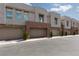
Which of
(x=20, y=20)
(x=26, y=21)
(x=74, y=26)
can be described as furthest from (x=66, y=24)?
(x=20, y=20)

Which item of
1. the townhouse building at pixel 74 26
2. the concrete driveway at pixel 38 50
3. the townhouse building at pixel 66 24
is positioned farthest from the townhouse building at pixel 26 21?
the townhouse building at pixel 74 26

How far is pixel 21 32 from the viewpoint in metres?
25.4

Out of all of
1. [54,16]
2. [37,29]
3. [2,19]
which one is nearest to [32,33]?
[37,29]

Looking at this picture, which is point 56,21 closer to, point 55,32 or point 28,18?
point 55,32

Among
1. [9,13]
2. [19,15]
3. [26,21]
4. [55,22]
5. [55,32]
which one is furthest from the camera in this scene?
[55,32]

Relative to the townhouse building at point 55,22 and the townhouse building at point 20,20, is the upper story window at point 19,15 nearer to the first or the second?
the townhouse building at point 20,20

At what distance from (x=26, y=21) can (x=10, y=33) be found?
4449mm

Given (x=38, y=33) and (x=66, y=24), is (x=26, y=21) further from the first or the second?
(x=66, y=24)

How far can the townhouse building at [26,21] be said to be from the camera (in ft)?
72.5

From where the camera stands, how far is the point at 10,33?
2305 centimetres

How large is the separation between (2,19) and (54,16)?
735 inches

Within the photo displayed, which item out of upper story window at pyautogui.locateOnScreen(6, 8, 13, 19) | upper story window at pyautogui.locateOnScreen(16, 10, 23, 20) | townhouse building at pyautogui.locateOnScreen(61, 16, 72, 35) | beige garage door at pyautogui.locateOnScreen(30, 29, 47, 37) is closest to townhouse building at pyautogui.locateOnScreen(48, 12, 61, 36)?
beige garage door at pyautogui.locateOnScreen(30, 29, 47, 37)

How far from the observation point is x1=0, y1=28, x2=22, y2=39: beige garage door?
21.7 meters

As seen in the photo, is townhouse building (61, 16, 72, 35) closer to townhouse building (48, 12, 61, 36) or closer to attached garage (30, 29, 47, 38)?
townhouse building (48, 12, 61, 36)
